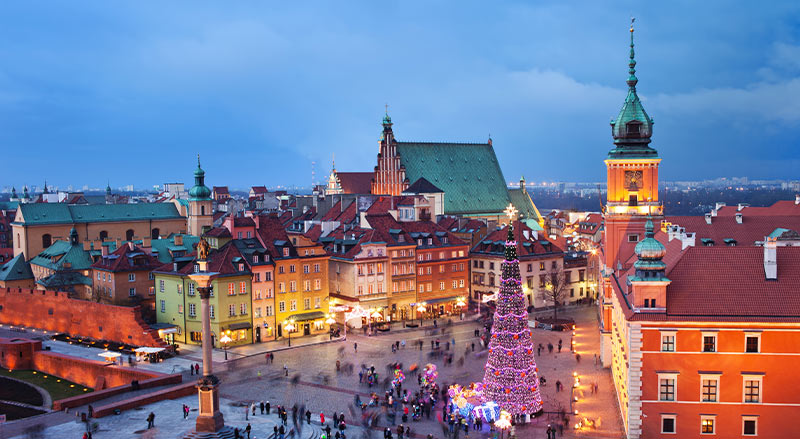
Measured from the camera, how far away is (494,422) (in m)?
39.6

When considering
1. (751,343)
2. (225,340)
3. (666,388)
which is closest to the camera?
(751,343)

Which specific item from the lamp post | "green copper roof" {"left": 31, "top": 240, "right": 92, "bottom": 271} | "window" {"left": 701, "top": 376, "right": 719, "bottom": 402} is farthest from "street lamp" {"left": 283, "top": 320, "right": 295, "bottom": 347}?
"window" {"left": 701, "top": 376, "right": 719, "bottom": 402}

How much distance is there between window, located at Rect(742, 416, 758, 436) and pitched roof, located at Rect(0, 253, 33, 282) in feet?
241

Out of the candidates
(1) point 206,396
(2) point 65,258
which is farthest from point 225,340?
(2) point 65,258

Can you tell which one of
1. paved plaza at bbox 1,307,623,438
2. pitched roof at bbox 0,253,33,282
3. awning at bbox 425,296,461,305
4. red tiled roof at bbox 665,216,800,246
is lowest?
paved plaza at bbox 1,307,623,438

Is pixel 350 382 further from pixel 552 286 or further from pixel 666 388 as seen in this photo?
pixel 552 286

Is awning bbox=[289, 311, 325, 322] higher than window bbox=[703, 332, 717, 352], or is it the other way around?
window bbox=[703, 332, 717, 352]

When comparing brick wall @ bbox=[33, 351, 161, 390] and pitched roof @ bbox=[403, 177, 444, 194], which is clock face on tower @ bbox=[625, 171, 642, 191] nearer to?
brick wall @ bbox=[33, 351, 161, 390]

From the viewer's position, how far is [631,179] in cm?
5803

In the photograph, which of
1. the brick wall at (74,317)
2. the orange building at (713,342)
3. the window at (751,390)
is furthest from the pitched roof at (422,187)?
the window at (751,390)

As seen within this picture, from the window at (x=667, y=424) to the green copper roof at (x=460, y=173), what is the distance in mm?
67029

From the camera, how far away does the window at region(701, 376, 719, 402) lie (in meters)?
35.7

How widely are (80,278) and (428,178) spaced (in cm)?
4747

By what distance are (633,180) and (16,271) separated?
6495cm
